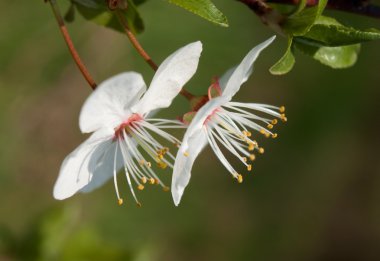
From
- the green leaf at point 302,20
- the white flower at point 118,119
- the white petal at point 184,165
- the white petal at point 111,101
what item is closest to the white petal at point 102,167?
the white flower at point 118,119

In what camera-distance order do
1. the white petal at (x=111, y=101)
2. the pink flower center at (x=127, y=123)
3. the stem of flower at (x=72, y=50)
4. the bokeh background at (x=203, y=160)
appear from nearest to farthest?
the white petal at (x=111, y=101) → the stem of flower at (x=72, y=50) → the pink flower center at (x=127, y=123) → the bokeh background at (x=203, y=160)

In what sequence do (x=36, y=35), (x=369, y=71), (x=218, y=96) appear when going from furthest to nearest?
(x=369, y=71) → (x=36, y=35) → (x=218, y=96)

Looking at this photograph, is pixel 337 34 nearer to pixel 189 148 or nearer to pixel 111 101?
pixel 189 148

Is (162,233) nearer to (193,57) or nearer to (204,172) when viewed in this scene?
(204,172)

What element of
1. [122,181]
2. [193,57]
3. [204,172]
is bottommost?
[204,172]

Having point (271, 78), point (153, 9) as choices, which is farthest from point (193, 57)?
point (271, 78)

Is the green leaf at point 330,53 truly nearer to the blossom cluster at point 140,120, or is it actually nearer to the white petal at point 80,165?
the blossom cluster at point 140,120

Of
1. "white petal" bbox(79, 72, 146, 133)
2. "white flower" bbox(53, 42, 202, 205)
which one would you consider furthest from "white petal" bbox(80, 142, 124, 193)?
"white petal" bbox(79, 72, 146, 133)

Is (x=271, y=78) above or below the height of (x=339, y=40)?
below

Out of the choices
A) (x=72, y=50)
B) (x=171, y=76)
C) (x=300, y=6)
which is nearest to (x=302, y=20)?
(x=300, y=6)
